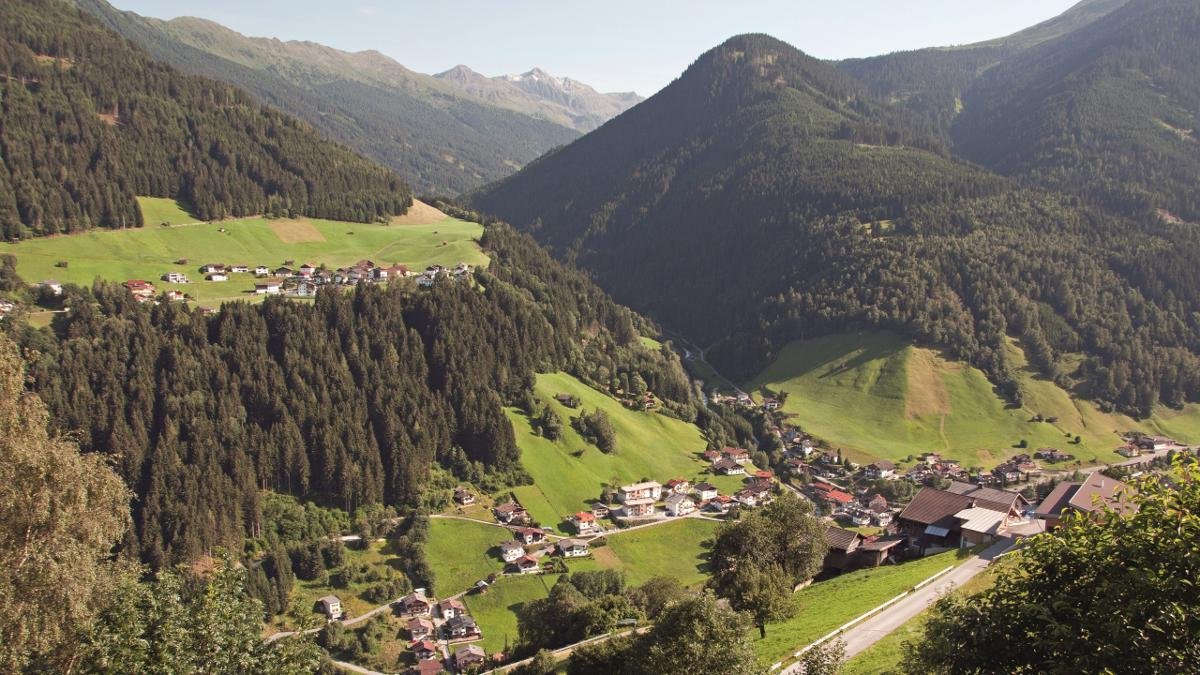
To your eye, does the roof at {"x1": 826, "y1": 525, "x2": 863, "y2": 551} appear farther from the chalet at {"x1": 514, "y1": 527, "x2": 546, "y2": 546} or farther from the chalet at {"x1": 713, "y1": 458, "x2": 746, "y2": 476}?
the chalet at {"x1": 713, "y1": 458, "x2": 746, "y2": 476}

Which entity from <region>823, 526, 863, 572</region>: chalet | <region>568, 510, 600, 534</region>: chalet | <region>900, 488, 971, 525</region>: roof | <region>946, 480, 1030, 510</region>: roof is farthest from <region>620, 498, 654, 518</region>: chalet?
<region>946, 480, 1030, 510</region>: roof

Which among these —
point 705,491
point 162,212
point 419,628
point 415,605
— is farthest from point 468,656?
point 162,212

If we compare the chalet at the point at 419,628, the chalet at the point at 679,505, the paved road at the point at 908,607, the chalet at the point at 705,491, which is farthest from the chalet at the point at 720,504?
the paved road at the point at 908,607

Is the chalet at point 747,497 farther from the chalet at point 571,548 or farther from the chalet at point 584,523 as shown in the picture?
the chalet at point 571,548

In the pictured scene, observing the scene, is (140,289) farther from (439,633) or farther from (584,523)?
(584,523)

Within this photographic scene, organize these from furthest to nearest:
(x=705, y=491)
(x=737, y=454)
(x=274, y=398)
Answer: (x=737, y=454) → (x=705, y=491) → (x=274, y=398)

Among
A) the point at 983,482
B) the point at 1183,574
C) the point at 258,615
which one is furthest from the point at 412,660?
the point at 983,482

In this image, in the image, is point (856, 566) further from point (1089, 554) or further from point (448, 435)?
point (448, 435)
